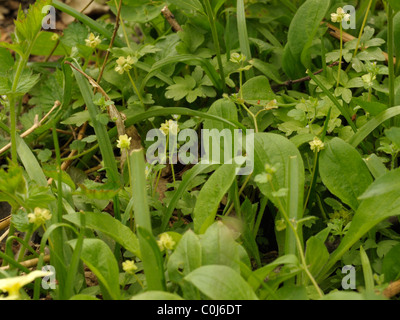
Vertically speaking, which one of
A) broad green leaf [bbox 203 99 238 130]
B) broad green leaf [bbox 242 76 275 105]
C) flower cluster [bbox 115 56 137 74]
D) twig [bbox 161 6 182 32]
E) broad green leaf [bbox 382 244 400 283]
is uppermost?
twig [bbox 161 6 182 32]

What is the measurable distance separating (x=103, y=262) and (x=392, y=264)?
663 mm

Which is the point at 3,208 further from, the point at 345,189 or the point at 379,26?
the point at 379,26

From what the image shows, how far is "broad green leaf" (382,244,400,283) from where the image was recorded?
122cm

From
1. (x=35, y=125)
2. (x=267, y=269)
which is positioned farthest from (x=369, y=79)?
(x=35, y=125)

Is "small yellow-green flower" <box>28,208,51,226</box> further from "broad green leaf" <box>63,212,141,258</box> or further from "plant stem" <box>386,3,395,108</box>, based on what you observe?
"plant stem" <box>386,3,395,108</box>

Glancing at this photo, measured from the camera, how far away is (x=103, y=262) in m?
1.17

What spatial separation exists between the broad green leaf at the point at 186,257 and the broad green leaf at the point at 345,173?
1.37 ft

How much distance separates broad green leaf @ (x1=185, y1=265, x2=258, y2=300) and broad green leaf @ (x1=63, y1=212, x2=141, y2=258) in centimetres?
26

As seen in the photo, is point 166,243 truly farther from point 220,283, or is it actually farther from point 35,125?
point 35,125

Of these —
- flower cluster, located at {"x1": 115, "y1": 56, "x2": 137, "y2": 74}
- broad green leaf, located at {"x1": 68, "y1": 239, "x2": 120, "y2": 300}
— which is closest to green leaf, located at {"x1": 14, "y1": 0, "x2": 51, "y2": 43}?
flower cluster, located at {"x1": 115, "y1": 56, "x2": 137, "y2": 74}

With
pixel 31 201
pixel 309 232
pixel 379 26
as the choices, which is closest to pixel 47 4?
pixel 31 201

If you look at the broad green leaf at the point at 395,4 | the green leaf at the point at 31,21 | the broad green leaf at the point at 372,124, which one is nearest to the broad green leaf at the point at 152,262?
the green leaf at the point at 31,21

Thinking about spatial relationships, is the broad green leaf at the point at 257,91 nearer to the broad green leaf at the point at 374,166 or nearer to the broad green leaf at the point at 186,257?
the broad green leaf at the point at 374,166

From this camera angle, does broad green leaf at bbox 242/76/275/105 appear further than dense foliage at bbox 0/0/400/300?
Yes
